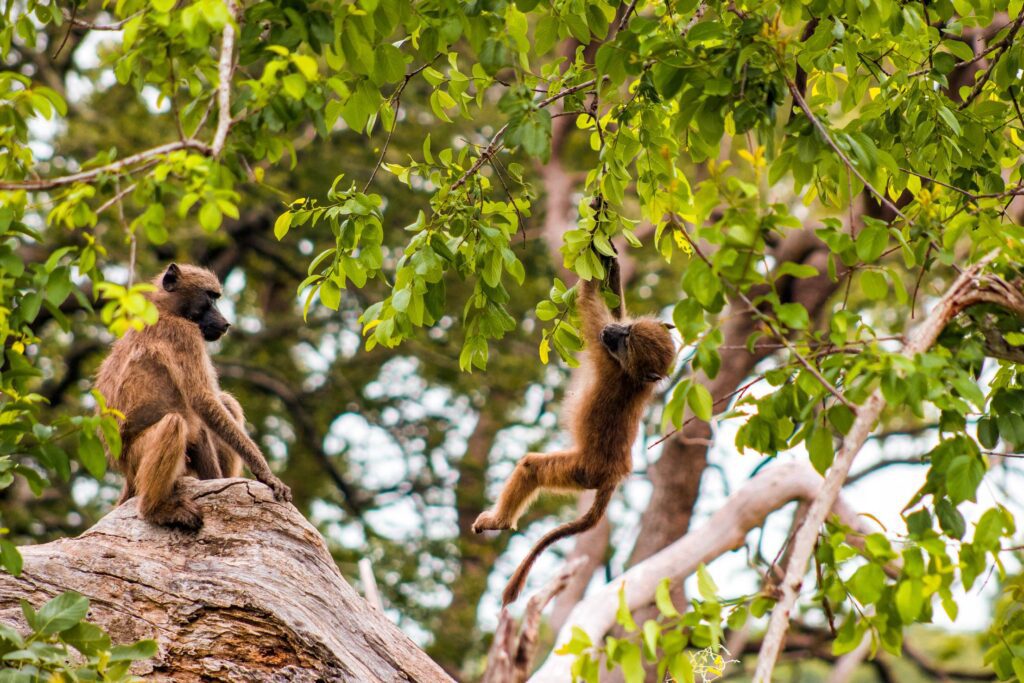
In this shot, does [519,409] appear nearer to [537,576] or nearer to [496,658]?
[537,576]

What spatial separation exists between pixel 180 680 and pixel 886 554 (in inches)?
130

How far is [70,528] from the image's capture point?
13.3 metres

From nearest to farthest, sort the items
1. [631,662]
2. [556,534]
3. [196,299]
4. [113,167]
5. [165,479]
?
1. [631,662]
2. [113,167]
3. [165,479]
4. [556,534]
5. [196,299]

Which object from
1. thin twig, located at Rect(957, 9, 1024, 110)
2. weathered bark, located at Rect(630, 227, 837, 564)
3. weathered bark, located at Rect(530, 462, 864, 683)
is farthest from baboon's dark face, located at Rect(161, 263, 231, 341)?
weathered bark, located at Rect(630, 227, 837, 564)

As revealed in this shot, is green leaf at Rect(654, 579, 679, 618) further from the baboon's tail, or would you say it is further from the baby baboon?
the baby baboon

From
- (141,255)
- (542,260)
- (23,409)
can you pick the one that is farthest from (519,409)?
(23,409)

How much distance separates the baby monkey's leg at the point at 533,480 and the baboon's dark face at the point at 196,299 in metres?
1.97

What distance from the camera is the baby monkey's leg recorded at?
20.4 feet

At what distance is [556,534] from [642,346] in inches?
45.6

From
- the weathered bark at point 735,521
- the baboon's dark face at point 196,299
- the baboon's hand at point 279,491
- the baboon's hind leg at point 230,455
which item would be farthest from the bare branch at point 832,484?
the weathered bark at point 735,521

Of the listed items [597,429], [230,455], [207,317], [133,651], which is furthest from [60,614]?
[597,429]

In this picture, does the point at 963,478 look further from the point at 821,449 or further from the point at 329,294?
the point at 329,294

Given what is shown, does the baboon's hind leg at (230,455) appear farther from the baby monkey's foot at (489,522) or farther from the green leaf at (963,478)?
the green leaf at (963,478)

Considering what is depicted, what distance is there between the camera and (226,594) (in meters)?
4.90
